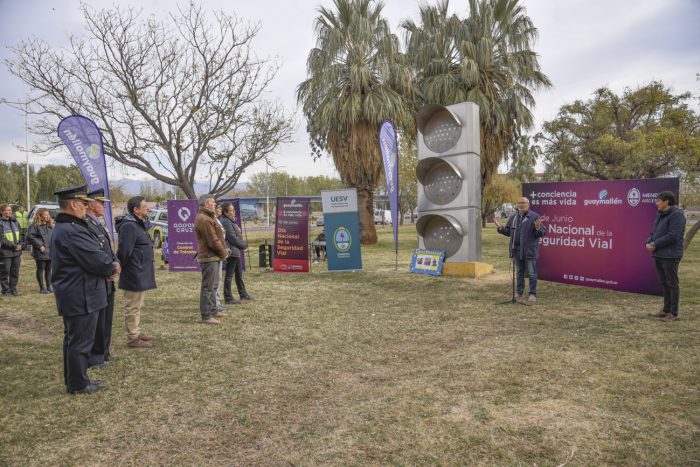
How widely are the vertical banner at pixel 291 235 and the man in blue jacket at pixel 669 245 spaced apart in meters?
7.93

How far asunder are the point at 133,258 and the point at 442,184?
8.05 metres

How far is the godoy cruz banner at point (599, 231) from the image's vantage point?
27.1 feet

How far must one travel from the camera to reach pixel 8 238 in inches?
374

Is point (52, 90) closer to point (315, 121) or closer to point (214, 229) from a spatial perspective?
point (315, 121)

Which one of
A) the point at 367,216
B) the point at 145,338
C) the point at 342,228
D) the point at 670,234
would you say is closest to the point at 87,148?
the point at 145,338

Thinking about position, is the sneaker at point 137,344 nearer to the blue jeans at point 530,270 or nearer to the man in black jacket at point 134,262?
the man in black jacket at point 134,262

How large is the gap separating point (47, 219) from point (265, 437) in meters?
8.80

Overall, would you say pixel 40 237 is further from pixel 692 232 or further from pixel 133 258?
pixel 692 232

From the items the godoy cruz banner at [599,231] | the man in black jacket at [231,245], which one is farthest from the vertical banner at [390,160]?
the man in black jacket at [231,245]

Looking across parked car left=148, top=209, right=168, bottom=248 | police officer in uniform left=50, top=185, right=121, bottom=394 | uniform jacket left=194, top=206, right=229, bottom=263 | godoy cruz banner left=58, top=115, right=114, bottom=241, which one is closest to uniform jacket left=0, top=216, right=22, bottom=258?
godoy cruz banner left=58, top=115, right=114, bottom=241

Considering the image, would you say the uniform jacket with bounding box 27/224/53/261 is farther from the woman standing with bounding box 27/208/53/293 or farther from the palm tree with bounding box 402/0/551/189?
the palm tree with bounding box 402/0/551/189

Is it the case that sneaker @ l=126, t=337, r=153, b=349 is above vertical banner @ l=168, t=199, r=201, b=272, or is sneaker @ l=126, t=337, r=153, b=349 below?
below

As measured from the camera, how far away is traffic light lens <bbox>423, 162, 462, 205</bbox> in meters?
11.6

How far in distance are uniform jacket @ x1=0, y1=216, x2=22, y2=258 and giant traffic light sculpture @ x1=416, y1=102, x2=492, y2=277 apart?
8.99m
